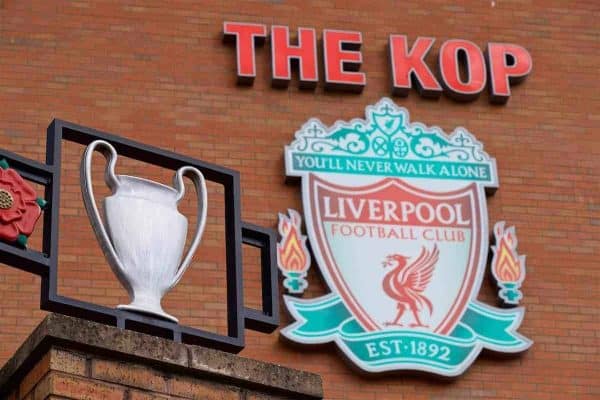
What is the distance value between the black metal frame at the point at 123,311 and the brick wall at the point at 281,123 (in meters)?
4.26

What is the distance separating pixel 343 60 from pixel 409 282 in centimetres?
215

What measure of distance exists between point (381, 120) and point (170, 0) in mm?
2076

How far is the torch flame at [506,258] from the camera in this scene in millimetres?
12875

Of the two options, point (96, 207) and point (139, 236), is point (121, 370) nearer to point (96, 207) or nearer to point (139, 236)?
point (139, 236)

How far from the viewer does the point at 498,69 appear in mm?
13945

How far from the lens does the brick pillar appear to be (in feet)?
21.8

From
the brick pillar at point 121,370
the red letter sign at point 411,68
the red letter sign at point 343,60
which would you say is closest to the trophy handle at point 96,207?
the brick pillar at point 121,370

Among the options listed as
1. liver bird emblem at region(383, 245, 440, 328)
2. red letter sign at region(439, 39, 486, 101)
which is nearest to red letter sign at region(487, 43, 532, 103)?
red letter sign at region(439, 39, 486, 101)

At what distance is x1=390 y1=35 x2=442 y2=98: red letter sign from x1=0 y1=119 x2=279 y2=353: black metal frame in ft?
18.5

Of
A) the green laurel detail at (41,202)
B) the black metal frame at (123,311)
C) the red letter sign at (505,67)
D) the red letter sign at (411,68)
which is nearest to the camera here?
the black metal frame at (123,311)

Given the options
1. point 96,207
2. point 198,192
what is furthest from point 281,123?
point 96,207

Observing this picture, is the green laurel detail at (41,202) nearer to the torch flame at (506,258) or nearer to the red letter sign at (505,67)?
the torch flame at (506,258)

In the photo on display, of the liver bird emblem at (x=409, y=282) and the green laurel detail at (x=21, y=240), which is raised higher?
the liver bird emblem at (x=409, y=282)

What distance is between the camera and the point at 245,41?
13562 millimetres
